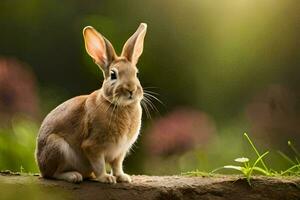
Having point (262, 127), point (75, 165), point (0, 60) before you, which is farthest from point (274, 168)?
point (0, 60)

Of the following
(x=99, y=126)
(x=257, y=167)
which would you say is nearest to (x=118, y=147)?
(x=99, y=126)

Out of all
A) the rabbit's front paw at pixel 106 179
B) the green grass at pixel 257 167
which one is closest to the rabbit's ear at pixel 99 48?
the rabbit's front paw at pixel 106 179

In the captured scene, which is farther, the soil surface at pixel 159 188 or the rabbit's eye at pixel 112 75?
the rabbit's eye at pixel 112 75

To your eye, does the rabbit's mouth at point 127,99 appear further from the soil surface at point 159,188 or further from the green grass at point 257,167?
the green grass at point 257,167

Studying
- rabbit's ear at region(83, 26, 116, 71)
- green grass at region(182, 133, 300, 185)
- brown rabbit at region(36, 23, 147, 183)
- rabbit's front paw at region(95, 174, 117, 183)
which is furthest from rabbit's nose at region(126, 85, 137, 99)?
green grass at region(182, 133, 300, 185)

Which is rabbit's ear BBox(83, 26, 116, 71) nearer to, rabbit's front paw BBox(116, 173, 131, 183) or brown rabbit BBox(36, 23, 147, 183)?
brown rabbit BBox(36, 23, 147, 183)

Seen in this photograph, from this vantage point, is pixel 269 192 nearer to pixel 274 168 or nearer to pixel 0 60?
pixel 274 168

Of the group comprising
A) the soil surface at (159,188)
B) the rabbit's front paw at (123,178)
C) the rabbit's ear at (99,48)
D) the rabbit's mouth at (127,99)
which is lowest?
the soil surface at (159,188)
